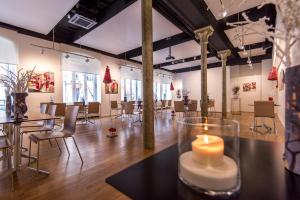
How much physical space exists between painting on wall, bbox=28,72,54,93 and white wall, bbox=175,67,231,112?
9790 mm

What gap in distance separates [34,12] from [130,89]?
21.8 ft

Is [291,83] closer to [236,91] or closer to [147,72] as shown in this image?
[147,72]

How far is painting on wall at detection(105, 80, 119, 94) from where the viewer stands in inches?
353

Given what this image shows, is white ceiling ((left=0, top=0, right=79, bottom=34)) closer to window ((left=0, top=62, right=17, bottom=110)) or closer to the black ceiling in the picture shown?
the black ceiling

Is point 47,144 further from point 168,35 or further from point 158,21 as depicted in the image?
point 168,35

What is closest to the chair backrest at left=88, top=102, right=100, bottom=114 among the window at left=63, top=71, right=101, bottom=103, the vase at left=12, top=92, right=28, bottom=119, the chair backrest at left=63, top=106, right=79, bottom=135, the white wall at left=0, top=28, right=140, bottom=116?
the white wall at left=0, top=28, right=140, bottom=116

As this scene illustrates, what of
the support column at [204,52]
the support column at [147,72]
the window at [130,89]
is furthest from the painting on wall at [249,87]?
the support column at [147,72]

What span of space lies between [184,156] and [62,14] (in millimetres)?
5629

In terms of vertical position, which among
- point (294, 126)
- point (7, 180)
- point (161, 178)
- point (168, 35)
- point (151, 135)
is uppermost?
point (168, 35)

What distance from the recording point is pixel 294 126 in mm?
573

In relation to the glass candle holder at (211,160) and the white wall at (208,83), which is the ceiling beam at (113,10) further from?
the white wall at (208,83)

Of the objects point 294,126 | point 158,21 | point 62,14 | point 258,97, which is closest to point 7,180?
point 294,126

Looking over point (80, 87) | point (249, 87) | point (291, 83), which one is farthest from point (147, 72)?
point (249, 87)

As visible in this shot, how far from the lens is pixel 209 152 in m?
0.53
